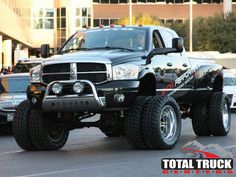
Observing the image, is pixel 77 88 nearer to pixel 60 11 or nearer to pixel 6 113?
pixel 6 113

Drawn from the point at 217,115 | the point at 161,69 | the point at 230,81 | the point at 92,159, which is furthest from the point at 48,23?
the point at 92,159

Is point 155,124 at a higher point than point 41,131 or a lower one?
higher

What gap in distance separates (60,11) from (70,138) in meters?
80.2

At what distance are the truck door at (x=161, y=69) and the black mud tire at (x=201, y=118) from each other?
6.20 feet

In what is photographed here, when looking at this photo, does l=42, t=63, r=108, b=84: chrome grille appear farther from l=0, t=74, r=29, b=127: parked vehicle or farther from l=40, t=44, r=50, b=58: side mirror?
Result: l=0, t=74, r=29, b=127: parked vehicle

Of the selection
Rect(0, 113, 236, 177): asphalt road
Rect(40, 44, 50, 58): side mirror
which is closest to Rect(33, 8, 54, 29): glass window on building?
Rect(0, 113, 236, 177): asphalt road

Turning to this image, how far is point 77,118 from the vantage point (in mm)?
12680

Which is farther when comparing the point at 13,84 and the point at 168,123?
the point at 13,84

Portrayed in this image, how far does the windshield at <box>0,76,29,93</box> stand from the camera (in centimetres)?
1888

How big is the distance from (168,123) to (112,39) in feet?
6.61

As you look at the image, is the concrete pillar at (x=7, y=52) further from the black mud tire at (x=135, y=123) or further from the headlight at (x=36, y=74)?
the black mud tire at (x=135, y=123)

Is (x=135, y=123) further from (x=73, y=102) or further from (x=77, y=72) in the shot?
(x=77, y=72)

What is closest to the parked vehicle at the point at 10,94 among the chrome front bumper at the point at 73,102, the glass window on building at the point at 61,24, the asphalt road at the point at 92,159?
the asphalt road at the point at 92,159

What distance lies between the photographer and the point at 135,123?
11.9 metres
